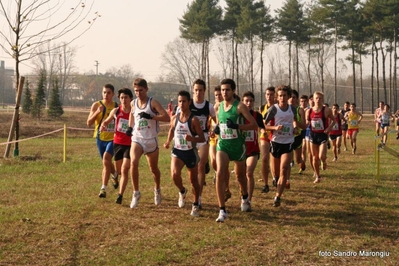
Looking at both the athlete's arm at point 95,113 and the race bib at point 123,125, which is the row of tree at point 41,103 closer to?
the athlete's arm at point 95,113

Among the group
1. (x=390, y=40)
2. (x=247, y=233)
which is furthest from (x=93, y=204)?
(x=390, y=40)

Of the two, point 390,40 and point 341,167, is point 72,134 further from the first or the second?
point 390,40

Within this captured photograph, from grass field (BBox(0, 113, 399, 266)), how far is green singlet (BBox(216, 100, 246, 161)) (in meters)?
1.02

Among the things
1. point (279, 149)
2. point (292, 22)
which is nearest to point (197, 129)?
point (279, 149)

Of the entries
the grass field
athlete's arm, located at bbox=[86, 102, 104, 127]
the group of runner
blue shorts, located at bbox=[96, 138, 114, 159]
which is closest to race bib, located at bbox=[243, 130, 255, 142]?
the group of runner

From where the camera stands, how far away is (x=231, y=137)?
7609 millimetres

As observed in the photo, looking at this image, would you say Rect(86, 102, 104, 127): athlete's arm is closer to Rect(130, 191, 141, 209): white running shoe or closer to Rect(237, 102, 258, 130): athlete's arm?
Rect(130, 191, 141, 209): white running shoe

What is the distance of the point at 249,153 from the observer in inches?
351

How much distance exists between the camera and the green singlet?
24.8ft

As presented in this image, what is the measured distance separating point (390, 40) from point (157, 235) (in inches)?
2082

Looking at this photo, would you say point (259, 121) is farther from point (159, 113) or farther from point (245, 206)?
point (159, 113)

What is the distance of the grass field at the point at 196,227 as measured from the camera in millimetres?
5832

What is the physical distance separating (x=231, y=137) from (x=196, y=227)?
1447 mm

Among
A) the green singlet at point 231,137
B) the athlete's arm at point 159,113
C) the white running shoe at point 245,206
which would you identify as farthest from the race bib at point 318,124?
the athlete's arm at point 159,113
